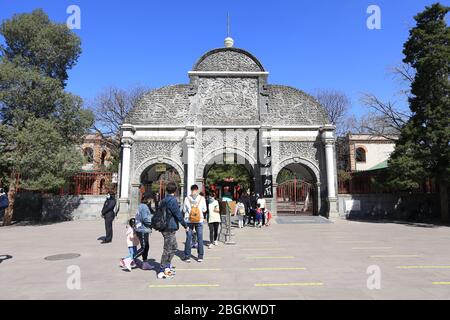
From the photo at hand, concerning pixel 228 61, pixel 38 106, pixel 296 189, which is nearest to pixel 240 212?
pixel 228 61

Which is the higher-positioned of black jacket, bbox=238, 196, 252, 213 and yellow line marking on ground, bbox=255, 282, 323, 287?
black jacket, bbox=238, 196, 252, 213

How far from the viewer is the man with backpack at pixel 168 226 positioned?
5438mm

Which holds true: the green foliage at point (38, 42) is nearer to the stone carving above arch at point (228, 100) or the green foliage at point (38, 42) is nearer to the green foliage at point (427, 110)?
the stone carving above arch at point (228, 100)

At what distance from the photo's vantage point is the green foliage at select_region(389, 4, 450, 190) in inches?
579

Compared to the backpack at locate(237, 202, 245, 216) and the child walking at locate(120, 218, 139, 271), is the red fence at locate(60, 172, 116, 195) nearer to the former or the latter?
the backpack at locate(237, 202, 245, 216)

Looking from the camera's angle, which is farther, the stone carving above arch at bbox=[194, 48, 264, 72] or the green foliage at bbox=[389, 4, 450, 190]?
the stone carving above arch at bbox=[194, 48, 264, 72]

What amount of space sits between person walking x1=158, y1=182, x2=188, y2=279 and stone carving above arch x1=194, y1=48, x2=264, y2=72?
14.6 metres

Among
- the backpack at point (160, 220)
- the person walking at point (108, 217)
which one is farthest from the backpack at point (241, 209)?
the backpack at point (160, 220)

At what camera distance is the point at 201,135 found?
1841cm

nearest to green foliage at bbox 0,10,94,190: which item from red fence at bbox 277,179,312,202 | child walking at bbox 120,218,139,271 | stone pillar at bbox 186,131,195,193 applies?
stone pillar at bbox 186,131,195,193

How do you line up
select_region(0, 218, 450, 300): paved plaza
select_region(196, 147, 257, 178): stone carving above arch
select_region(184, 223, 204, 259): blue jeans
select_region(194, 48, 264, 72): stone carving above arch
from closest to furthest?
select_region(0, 218, 450, 300): paved plaza < select_region(184, 223, 204, 259): blue jeans < select_region(196, 147, 257, 178): stone carving above arch < select_region(194, 48, 264, 72): stone carving above arch

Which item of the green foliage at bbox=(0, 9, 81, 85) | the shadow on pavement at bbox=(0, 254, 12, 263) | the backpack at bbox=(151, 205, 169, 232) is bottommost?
the shadow on pavement at bbox=(0, 254, 12, 263)

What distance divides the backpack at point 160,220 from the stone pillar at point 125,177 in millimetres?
12311
